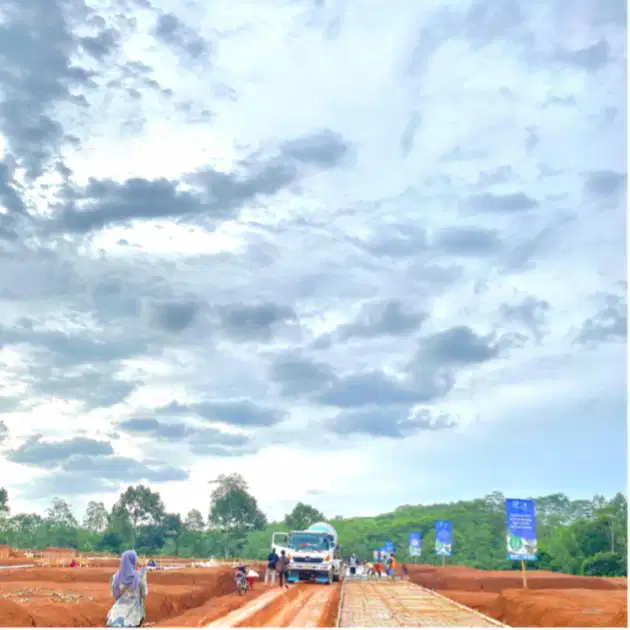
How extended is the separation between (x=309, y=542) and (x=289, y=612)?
1618cm

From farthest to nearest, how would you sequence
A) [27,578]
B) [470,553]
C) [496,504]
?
[496,504], [470,553], [27,578]

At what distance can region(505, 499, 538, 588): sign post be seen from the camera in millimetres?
25578

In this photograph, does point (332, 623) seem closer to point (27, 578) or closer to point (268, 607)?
Result: point (268, 607)

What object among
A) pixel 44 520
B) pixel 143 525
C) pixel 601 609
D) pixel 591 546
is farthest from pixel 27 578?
pixel 44 520

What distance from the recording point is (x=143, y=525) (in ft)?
A: 427

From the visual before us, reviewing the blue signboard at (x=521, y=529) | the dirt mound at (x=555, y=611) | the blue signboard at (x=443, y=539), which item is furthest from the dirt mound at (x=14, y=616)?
the blue signboard at (x=443, y=539)

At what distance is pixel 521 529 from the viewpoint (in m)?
25.6

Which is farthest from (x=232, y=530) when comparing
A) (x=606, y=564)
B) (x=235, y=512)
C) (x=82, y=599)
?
(x=82, y=599)

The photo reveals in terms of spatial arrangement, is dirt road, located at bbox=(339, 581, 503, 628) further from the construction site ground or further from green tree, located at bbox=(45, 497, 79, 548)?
green tree, located at bbox=(45, 497, 79, 548)

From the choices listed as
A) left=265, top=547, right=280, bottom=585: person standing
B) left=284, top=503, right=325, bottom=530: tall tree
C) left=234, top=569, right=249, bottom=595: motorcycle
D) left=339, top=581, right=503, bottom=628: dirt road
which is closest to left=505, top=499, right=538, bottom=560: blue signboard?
left=339, top=581, right=503, bottom=628: dirt road

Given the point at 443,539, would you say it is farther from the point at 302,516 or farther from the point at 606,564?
the point at 302,516

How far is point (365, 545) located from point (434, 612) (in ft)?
348

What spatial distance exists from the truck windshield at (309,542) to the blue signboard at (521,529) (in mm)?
17270

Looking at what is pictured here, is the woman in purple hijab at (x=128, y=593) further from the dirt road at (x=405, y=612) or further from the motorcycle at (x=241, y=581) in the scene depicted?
the motorcycle at (x=241, y=581)
